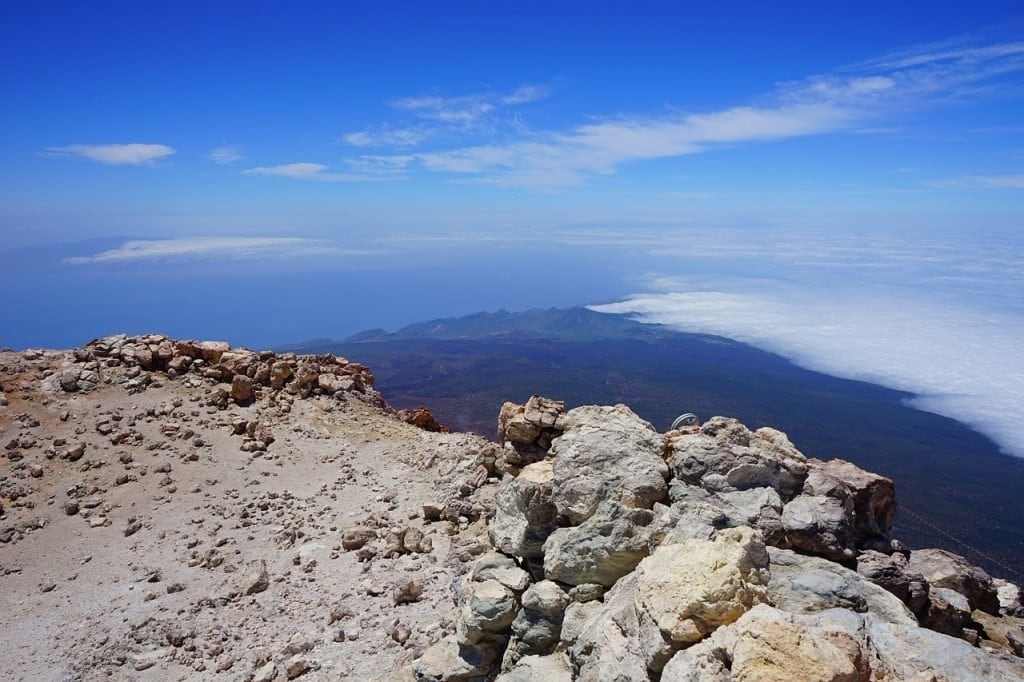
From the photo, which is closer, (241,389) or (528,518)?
(528,518)

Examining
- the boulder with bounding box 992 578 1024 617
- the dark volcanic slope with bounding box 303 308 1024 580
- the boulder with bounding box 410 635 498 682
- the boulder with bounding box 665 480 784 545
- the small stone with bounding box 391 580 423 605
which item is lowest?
the dark volcanic slope with bounding box 303 308 1024 580

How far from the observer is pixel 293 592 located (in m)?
13.0

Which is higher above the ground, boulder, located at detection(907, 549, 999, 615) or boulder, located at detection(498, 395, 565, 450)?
boulder, located at detection(498, 395, 565, 450)

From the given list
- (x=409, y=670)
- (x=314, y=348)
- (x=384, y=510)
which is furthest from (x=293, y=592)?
(x=314, y=348)

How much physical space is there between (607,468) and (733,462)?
2082 millimetres

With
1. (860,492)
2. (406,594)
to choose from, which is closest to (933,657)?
(860,492)

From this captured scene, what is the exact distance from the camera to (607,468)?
9289 mm

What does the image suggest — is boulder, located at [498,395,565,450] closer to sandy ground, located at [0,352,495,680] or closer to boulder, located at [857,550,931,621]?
sandy ground, located at [0,352,495,680]

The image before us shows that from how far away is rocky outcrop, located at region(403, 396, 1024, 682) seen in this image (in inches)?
213

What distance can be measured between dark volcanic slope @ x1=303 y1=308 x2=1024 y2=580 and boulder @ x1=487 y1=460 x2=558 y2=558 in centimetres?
4214

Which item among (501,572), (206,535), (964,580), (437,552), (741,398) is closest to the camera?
(501,572)

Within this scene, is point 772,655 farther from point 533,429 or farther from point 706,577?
point 533,429

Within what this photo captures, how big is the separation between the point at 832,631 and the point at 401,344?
128m

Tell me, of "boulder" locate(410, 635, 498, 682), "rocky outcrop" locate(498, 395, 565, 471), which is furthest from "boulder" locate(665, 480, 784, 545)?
"rocky outcrop" locate(498, 395, 565, 471)
